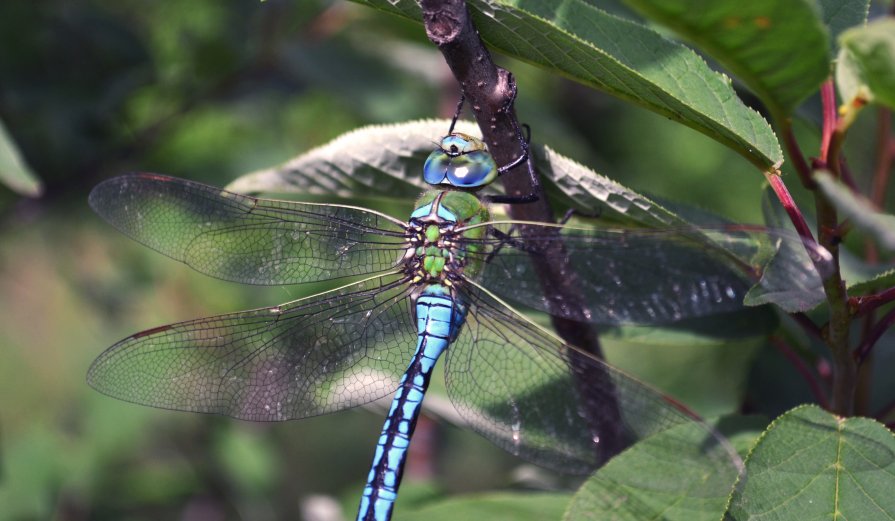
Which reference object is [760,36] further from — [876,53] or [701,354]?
[701,354]

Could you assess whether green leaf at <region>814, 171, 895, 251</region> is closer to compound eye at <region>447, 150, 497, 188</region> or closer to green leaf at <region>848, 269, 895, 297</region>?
green leaf at <region>848, 269, 895, 297</region>

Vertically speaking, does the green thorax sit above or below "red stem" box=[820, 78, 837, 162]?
above

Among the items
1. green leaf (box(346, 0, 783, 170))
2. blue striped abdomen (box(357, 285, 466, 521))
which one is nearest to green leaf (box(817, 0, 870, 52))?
green leaf (box(346, 0, 783, 170))

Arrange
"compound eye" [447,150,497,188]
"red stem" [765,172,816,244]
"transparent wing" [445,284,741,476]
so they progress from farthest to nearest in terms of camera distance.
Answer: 1. "compound eye" [447,150,497,188]
2. "transparent wing" [445,284,741,476]
3. "red stem" [765,172,816,244]

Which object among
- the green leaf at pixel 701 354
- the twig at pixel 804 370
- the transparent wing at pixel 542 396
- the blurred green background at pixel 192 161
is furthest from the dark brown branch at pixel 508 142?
the blurred green background at pixel 192 161

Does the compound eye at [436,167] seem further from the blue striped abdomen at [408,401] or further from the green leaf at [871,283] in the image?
the green leaf at [871,283]

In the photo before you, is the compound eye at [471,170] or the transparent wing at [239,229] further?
the transparent wing at [239,229]

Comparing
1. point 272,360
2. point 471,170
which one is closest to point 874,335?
point 471,170
